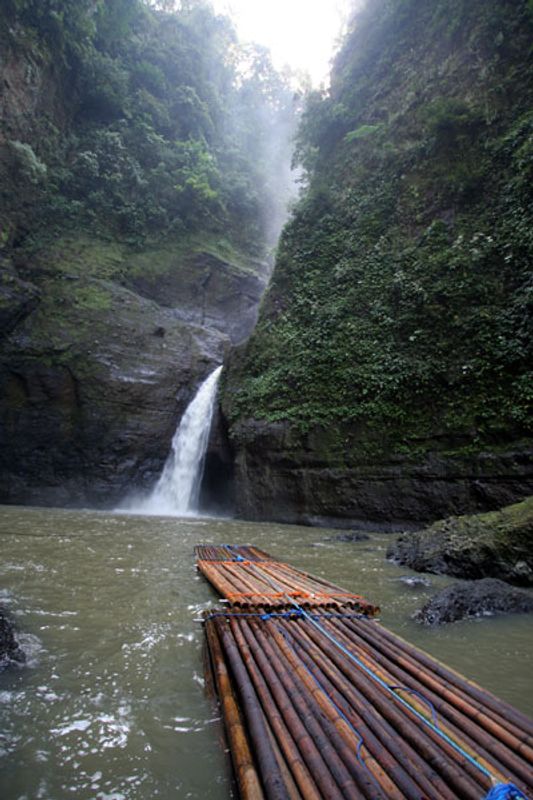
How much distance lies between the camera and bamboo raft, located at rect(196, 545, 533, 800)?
1612 mm

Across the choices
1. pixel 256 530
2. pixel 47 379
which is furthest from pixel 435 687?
pixel 47 379

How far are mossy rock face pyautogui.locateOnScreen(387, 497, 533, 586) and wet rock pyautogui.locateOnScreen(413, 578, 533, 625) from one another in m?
0.95

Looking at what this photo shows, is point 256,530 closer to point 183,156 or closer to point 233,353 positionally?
point 233,353

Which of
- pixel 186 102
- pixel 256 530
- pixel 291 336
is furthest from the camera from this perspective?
pixel 186 102

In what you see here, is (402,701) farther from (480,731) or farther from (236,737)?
(236,737)

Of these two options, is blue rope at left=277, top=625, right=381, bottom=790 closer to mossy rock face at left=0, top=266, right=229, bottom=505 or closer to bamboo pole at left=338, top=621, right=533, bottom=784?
bamboo pole at left=338, top=621, right=533, bottom=784

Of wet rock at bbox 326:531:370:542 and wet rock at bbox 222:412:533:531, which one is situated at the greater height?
wet rock at bbox 222:412:533:531

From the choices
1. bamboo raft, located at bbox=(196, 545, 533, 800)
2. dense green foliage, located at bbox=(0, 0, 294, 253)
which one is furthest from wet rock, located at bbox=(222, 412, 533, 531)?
dense green foliage, located at bbox=(0, 0, 294, 253)

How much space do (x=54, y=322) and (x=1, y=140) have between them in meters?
7.18

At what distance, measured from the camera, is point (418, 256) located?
1212 cm

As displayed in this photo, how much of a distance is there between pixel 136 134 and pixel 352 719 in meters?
28.4

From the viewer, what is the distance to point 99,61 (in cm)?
2245

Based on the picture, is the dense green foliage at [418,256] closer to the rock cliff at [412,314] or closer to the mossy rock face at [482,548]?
the rock cliff at [412,314]

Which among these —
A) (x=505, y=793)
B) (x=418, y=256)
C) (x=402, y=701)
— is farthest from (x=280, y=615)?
(x=418, y=256)
